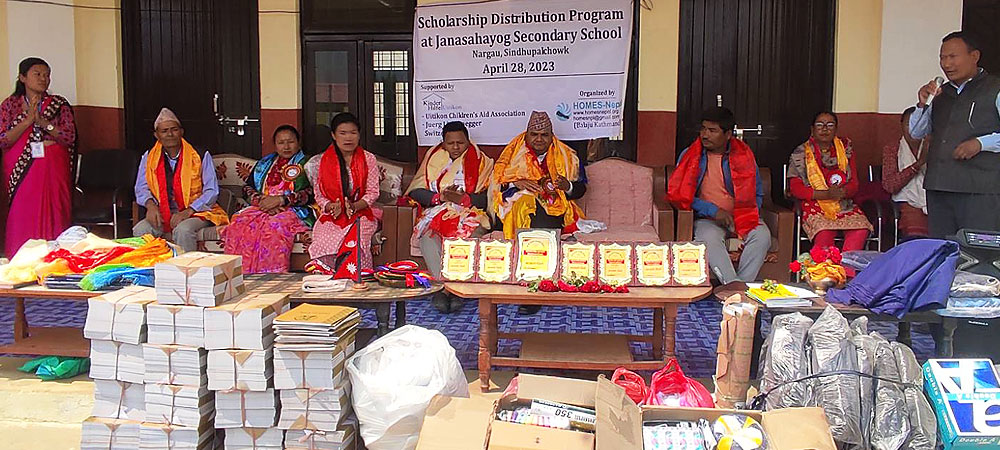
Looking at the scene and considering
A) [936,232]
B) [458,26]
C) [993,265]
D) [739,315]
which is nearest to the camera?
[739,315]

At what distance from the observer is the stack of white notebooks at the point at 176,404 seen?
Answer: 124 inches

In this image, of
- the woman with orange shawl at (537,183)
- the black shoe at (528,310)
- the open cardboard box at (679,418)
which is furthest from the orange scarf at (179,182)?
the open cardboard box at (679,418)

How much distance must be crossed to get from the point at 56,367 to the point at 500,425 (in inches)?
101

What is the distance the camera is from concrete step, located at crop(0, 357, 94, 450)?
3.42 m

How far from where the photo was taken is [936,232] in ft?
15.4

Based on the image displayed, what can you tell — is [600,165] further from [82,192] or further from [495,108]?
[82,192]

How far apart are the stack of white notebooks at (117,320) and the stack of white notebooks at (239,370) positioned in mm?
324

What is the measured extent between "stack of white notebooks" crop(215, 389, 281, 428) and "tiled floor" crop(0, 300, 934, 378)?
4.42 ft

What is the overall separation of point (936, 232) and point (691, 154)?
1.62m

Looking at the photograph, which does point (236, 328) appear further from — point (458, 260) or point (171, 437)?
point (458, 260)

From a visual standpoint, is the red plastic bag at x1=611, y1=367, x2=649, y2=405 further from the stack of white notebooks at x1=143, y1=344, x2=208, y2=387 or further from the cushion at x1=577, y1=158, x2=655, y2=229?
the cushion at x1=577, y1=158, x2=655, y2=229

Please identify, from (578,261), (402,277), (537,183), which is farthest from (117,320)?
(537,183)

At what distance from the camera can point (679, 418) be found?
288 cm

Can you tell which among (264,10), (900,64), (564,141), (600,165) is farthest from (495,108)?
(900,64)
